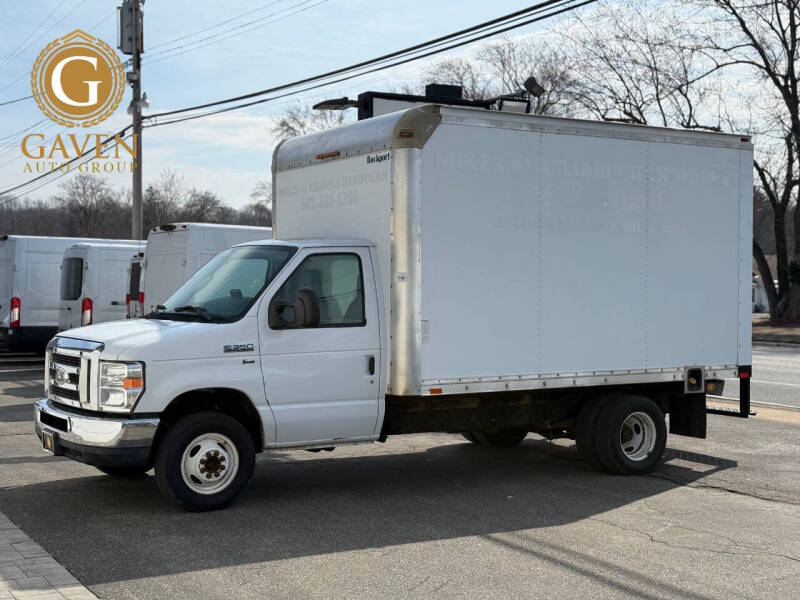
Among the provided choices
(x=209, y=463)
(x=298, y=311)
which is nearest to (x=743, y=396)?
(x=298, y=311)

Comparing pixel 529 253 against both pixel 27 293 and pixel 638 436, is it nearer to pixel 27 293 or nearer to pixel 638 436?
pixel 638 436

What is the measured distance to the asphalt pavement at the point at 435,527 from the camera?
6059 mm

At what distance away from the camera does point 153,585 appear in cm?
595

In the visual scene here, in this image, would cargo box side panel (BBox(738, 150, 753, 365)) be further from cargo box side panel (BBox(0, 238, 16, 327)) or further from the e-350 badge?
cargo box side panel (BBox(0, 238, 16, 327))

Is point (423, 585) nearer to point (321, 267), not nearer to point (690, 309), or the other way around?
point (321, 267)

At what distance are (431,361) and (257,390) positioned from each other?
1461 millimetres

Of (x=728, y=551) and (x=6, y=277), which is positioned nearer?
(x=728, y=551)

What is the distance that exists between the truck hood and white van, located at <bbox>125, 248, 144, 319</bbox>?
9.60 m

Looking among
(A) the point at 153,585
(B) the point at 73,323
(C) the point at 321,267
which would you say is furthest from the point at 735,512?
(B) the point at 73,323

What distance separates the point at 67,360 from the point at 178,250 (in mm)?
8524

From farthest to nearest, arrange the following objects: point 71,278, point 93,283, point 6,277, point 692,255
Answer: point 6,277, point 71,278, point 93,283, point 692,255

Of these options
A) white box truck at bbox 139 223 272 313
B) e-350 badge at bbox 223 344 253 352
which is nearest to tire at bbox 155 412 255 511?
e-350 badge at bbox 223 344 253 352

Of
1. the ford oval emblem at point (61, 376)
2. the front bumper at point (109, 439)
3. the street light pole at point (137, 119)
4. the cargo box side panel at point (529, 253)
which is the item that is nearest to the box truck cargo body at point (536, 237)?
the cargo box side panel at point (529, 253)

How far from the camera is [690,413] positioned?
33.3ft
